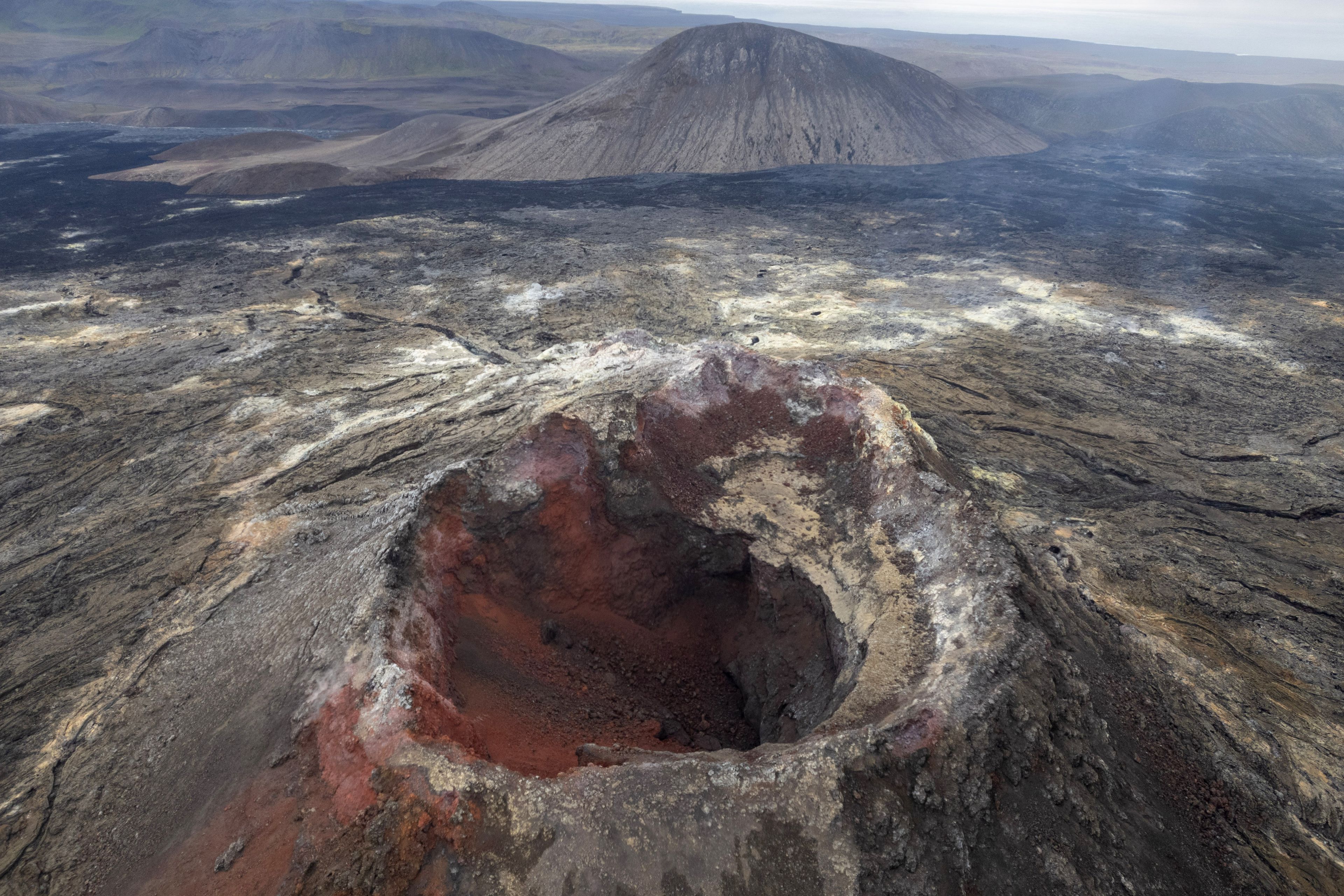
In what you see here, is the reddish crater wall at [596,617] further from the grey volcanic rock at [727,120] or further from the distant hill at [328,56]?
the distant hill at [328,56]

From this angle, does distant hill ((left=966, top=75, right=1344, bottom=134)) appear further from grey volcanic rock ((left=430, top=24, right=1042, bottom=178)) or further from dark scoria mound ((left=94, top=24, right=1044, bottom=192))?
grey volcanic rock ((left=430, top=24, right=1042, bottom=178))

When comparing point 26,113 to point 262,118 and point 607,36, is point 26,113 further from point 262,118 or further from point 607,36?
point 607,36

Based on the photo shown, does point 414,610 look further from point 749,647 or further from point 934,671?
point 934,671

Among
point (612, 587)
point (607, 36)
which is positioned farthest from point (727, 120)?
point (607, 36)

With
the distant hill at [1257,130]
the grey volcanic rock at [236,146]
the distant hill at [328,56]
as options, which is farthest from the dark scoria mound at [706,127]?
the distant hill at [328,56]

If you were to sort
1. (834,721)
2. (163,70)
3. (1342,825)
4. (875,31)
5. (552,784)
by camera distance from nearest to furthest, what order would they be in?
(552,784)
(834,721)
(1342,825)
(163,70)
(875,31)

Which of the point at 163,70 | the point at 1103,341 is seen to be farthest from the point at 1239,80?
the point at 163,70
